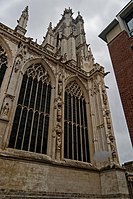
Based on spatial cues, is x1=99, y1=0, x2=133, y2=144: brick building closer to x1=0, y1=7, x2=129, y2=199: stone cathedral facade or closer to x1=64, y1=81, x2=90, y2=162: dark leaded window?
x1=0, y1=7, x2=129, y2=199: stone cathedral facade

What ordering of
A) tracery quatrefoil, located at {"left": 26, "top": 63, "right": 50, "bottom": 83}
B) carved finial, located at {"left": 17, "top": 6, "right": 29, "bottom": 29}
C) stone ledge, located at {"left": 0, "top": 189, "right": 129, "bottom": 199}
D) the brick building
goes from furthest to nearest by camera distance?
carved finial, located at {"left": 17, "top": 6, "right": 29, "bottom": 29}
tracery quatrefoil, located at {"left": 26, "top": 63, "right": 50, "bottom": 83}
stone ledge, located at {"left": 0, "top": 189, "right": 129, "bottom": 199}
the brick building

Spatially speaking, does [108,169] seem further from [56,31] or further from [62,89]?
[56,31]

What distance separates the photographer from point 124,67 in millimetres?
5875

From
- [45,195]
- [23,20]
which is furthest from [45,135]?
[23,20]

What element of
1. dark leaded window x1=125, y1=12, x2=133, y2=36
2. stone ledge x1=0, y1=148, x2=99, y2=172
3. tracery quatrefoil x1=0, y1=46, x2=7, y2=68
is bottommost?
stone ledge x1=0, y1=148, x2=99, y2=172

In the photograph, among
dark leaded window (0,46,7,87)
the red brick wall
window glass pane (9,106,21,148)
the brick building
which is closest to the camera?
the red brick wall

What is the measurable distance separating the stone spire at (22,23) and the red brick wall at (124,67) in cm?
1420

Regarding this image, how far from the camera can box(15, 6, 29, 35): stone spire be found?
59.3 ft

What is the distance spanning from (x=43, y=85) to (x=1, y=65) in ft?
13.0

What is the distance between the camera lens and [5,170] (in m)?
8.32

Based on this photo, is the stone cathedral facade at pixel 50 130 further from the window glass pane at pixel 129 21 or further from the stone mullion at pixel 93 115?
the window glass pane at pixel 129 21

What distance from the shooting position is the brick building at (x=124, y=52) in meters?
5.13

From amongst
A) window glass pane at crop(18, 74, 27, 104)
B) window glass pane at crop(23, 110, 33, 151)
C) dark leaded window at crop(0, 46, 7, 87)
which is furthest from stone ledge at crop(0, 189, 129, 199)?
dark leaded window at crop(0, 46, 7, 87)

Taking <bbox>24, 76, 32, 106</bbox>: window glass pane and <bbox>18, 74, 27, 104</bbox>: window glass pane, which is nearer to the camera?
<bbox>18, 74, 27, 104</bbox>: window glass pane
